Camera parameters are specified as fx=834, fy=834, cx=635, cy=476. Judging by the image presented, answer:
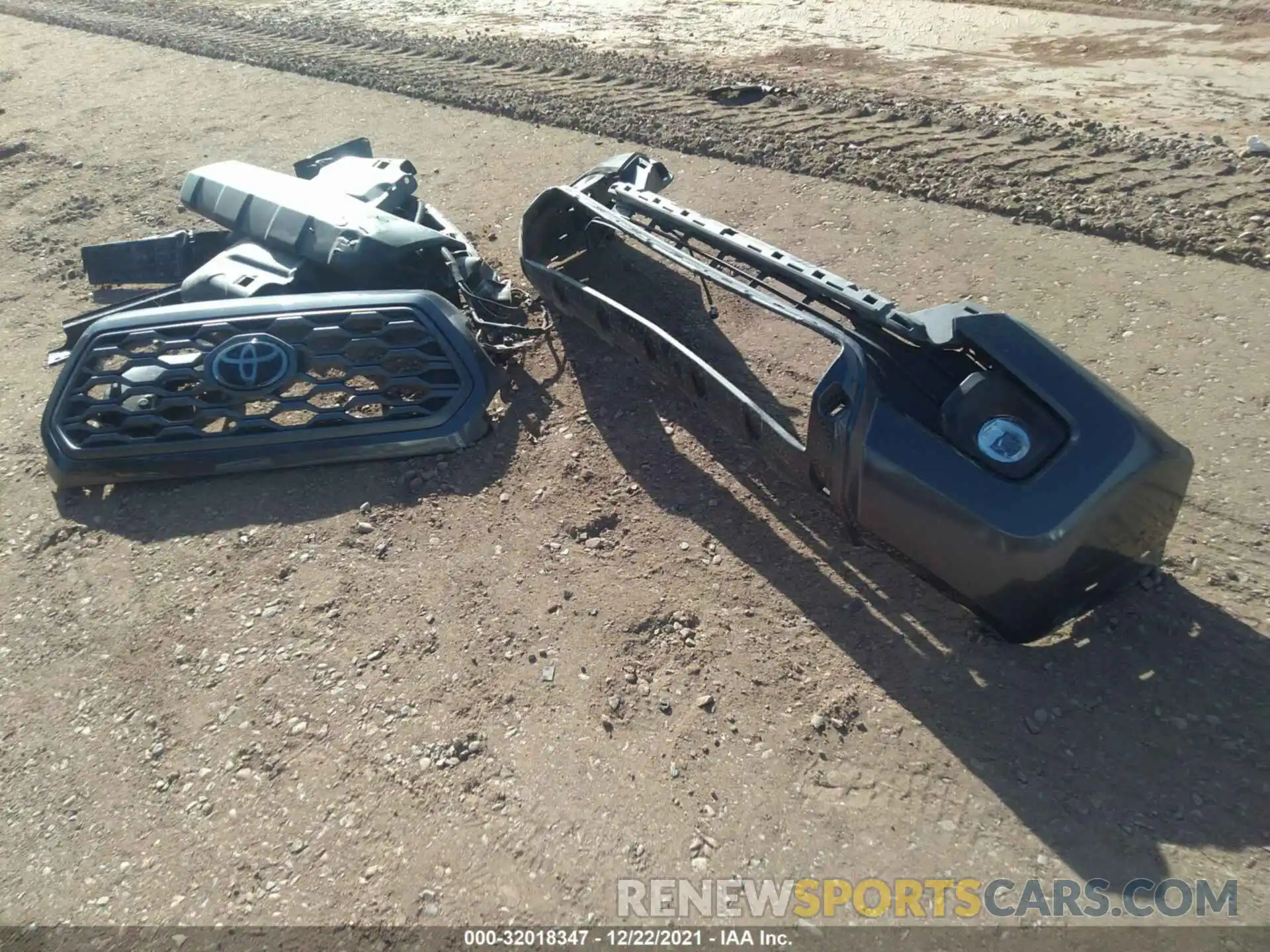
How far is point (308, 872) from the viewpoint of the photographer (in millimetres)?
2508

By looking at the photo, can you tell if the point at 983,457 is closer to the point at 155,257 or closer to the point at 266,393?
the point at 266,393

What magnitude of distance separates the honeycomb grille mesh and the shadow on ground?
148 cm

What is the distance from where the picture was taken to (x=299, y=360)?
4156mm

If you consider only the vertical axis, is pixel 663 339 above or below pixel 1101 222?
below

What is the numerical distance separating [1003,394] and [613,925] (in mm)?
2057

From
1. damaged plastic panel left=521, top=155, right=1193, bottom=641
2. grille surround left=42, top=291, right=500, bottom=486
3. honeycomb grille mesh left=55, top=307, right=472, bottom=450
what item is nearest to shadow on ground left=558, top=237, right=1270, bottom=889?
damaged plastic panel left=521, top=155, right=1193, bottom=641

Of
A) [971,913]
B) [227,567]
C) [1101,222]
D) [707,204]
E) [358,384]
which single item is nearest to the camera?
[971,913]

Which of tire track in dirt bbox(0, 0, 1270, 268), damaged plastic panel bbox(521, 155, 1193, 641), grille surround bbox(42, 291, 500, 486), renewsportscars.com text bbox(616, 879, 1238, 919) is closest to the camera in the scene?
renewsportscars.com text bbox(616, 879, 1238, 919)

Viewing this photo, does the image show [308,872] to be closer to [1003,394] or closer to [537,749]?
[537,749]

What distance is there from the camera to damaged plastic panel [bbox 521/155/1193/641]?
8.27ft

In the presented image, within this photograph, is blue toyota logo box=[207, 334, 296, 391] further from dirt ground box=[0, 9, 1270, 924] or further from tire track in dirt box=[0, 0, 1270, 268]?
tire track in dirt box=[0, 0, 1270, 268]

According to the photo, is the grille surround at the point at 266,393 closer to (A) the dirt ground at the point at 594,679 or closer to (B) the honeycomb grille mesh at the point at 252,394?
(B) the honeycomb grille mesh at the point at 252,394

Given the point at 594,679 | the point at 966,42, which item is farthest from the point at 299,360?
the point at 966,42

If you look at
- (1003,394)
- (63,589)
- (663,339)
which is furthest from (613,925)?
(63,589)
